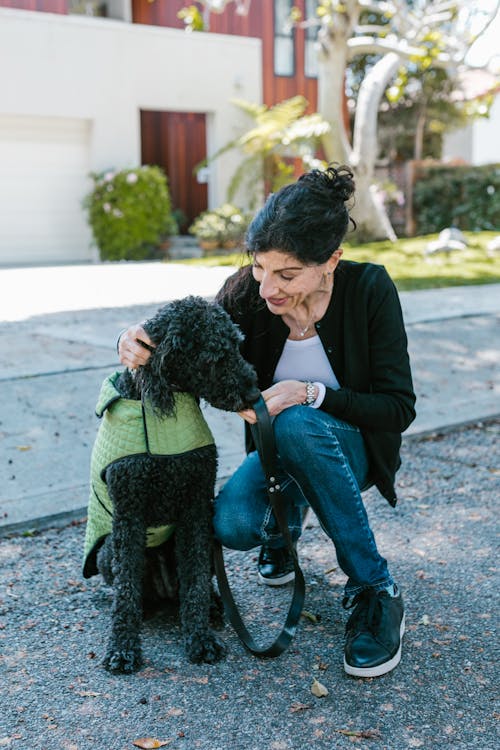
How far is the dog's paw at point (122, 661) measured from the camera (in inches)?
106

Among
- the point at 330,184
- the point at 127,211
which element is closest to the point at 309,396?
the point at 330,184

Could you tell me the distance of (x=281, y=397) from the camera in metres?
2.76

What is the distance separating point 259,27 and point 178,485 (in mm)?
17192

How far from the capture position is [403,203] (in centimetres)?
1839

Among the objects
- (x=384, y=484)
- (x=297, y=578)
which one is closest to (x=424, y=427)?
(x=384, y=484)

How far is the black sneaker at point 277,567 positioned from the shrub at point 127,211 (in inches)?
460

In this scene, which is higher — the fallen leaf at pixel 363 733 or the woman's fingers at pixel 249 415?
the woman's fingers at pixel 249 415

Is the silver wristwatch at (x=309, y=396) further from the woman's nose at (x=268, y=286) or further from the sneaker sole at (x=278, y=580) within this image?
the sneaker sole at (x=278, y=580)

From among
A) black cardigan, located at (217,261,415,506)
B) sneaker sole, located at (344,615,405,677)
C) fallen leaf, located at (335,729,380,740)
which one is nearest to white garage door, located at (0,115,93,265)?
black cardigan, located at (217,261,415,506)

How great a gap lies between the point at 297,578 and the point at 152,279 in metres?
8.65

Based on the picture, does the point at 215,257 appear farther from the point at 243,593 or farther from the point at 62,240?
the point at 243,593

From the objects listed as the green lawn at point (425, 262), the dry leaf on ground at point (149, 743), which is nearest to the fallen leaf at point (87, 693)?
the dry leaf on ground at point (149, 743)

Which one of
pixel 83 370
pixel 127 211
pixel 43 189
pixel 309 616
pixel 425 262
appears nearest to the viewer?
pixel 309 616

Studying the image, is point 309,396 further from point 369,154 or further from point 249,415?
point 369,154
